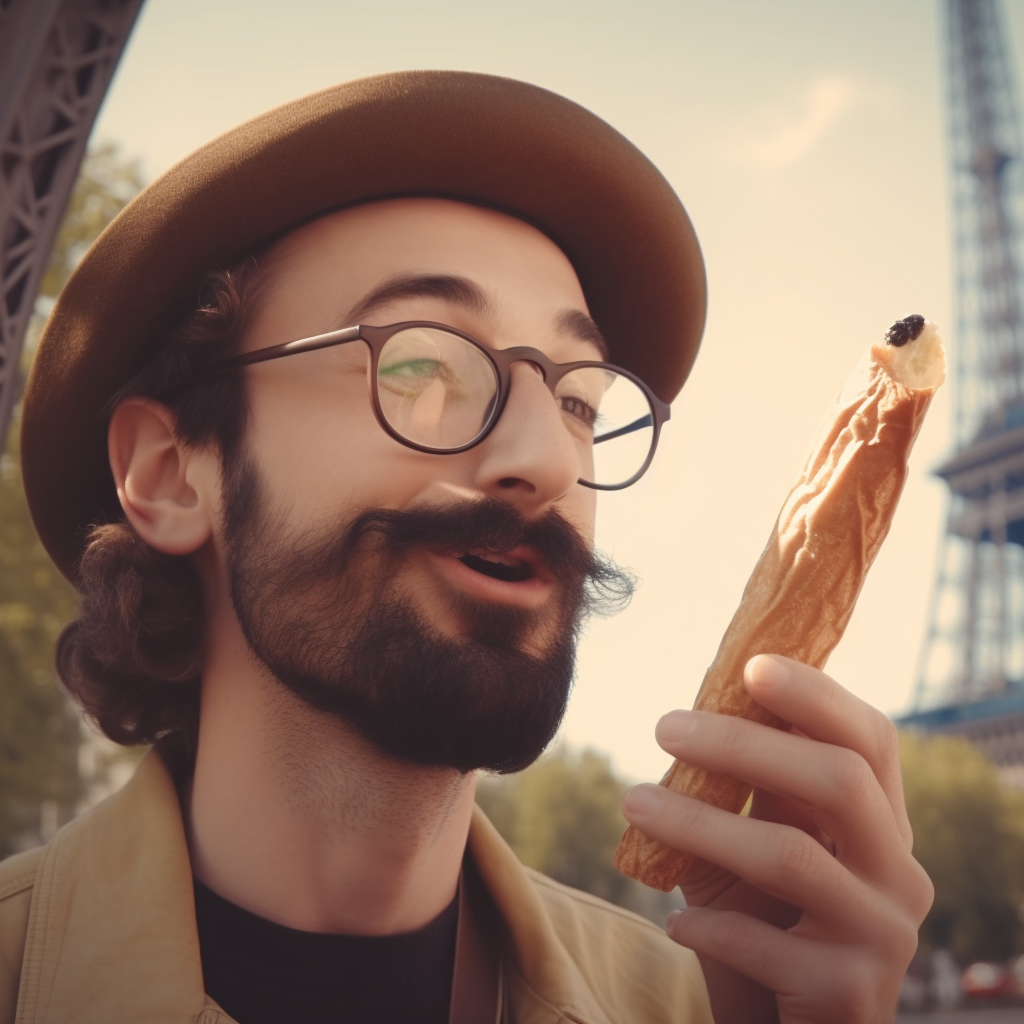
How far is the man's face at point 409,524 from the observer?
2.29 metres

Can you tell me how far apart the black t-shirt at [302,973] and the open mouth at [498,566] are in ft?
3.13

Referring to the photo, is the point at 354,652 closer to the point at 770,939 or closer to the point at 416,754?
the point at 416,754

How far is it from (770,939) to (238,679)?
1446mm

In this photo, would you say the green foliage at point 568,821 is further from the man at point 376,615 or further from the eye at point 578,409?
the eye at point 578,409

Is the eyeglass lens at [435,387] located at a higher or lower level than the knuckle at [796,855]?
higher

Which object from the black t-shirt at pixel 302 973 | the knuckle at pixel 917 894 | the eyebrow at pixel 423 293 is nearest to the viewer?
the knuckle at pixel 917 894

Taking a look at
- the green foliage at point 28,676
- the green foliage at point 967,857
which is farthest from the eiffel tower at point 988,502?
the green foliage at point 28,676

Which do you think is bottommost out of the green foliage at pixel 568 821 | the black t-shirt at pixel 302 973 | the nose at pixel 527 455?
the green foliage at pixel 568 821

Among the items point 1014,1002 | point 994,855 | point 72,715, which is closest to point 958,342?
point 994,855

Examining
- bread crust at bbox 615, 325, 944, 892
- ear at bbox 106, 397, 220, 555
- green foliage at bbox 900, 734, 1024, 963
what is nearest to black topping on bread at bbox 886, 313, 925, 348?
bread crust at bbox 615, 325, 944, 892

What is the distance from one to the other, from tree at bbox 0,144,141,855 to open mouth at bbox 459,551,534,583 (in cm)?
856

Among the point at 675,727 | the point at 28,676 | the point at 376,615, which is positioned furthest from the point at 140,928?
the point at 28,676

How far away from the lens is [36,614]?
466 inches

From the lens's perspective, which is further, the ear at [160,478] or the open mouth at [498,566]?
the ear at [160,478]
